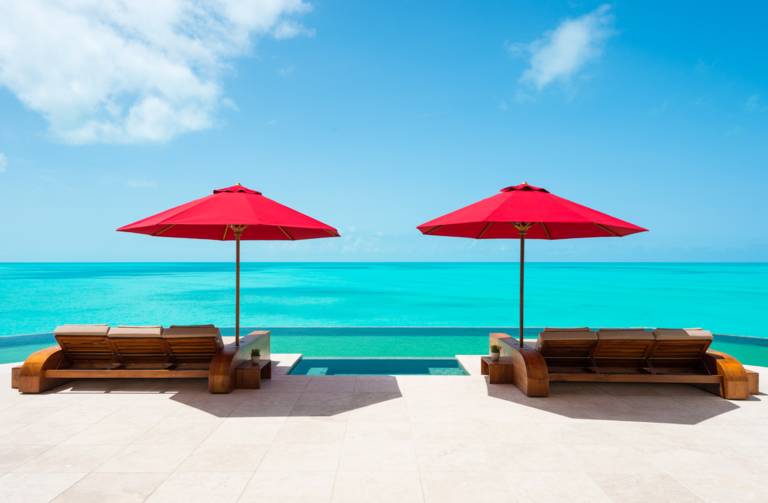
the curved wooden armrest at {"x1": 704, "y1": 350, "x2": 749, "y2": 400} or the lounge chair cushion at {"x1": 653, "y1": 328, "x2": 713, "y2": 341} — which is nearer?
the curved wooden armrest at {"x1": 704, "y1": 350, "x2": 749, "y2": 400}

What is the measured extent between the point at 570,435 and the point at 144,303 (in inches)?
1054

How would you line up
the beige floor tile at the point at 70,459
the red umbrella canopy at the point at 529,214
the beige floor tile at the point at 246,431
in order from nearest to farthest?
the beige floor tile at the point at 70,459 → the beige floor tile at the point at 246,431 → the red umbrella canopy at the point at 529,214

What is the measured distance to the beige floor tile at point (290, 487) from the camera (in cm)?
254

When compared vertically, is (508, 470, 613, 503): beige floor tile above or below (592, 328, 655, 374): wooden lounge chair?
below

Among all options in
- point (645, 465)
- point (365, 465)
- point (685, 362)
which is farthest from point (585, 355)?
point (365, 465)

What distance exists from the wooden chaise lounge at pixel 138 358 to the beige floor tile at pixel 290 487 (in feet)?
6.82

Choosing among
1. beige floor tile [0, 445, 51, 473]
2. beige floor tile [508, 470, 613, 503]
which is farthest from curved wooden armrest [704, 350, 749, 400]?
beige floor tile [0, 445, 51, 473]

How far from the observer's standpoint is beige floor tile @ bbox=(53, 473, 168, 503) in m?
2.52

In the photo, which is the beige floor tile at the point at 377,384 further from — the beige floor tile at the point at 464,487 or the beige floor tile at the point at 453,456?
the beige floor tile at the point at 464,487

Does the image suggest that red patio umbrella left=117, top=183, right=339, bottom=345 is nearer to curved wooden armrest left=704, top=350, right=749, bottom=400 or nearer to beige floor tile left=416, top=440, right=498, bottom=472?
beige floor tile left=416, top=440, right=498, bottom=472

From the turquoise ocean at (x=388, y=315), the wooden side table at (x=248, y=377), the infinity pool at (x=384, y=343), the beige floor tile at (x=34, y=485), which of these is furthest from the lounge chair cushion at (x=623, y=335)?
the beige floor tile at (x=34, y=485)

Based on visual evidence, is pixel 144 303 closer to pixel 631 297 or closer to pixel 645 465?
pixel 645 465

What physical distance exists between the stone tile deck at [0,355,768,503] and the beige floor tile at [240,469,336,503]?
1 cm

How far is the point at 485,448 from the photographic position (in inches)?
129
